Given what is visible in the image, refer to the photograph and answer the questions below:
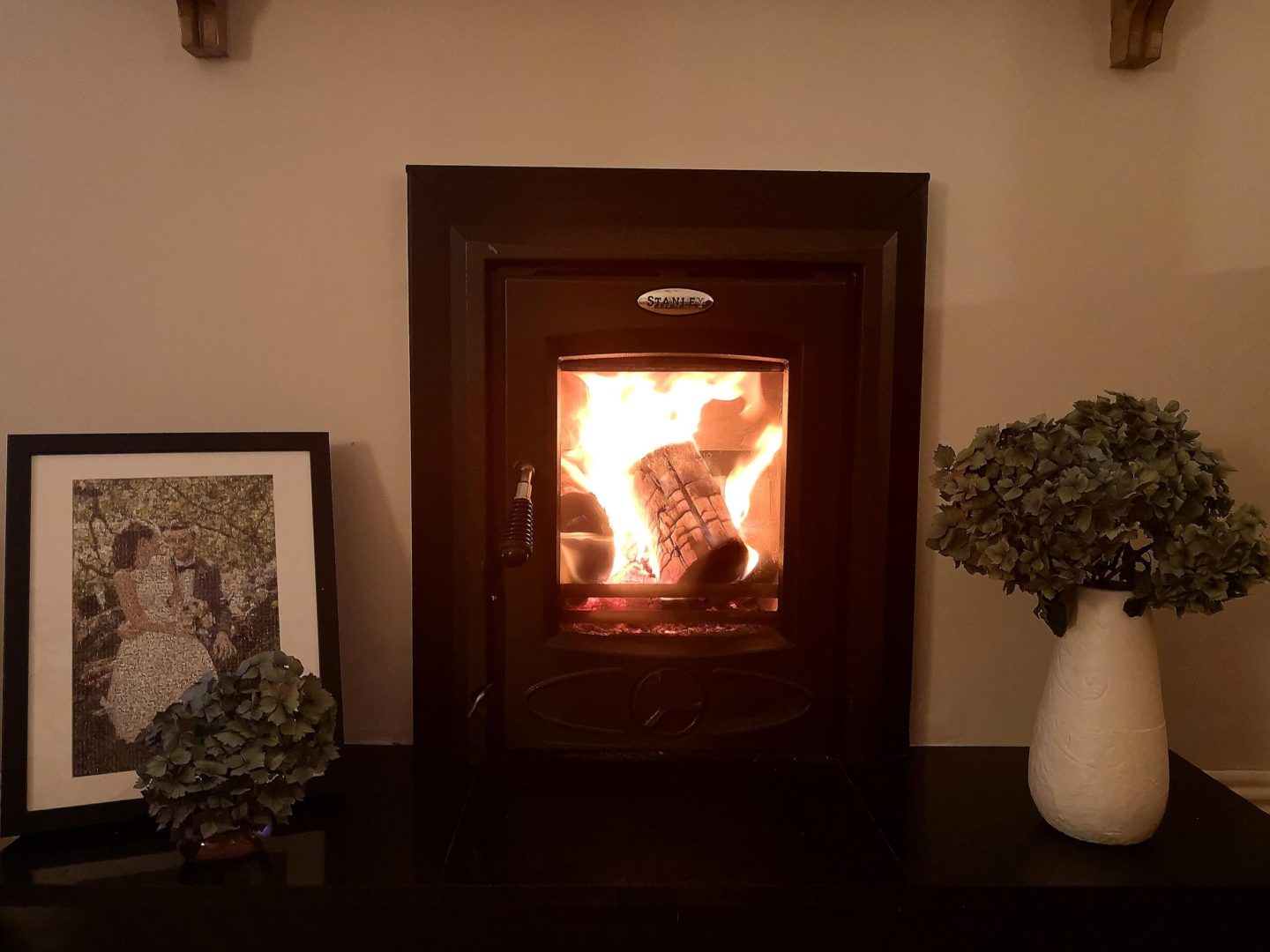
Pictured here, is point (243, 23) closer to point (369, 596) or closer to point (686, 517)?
point (369, 596)

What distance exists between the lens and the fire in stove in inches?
52.9

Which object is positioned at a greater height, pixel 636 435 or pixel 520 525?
pixel 636 435

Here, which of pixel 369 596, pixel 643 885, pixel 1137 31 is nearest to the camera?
pixel 643 885

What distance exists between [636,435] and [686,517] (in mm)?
152

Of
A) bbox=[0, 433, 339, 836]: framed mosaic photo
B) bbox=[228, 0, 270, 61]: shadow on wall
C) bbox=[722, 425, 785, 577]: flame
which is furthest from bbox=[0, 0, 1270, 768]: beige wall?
bbox=[722, 425, 785, 577]: flame

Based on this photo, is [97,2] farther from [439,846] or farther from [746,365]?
[439,846]

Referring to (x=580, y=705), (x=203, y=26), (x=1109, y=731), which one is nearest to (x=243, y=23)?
A: (x=203, y=26)

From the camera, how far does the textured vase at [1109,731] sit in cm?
107

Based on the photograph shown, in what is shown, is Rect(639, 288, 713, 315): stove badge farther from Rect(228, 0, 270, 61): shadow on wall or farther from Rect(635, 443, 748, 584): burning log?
Rect(228, 0, 270, 61): shadow on wall

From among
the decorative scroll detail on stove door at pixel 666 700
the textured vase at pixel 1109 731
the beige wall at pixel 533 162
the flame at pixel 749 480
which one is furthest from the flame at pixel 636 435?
the textured vase at pixel 1109 731

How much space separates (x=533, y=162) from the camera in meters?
1.32

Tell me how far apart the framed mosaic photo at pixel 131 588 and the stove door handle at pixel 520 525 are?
0.86 ft

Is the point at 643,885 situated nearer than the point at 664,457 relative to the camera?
Yes

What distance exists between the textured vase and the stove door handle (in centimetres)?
73
